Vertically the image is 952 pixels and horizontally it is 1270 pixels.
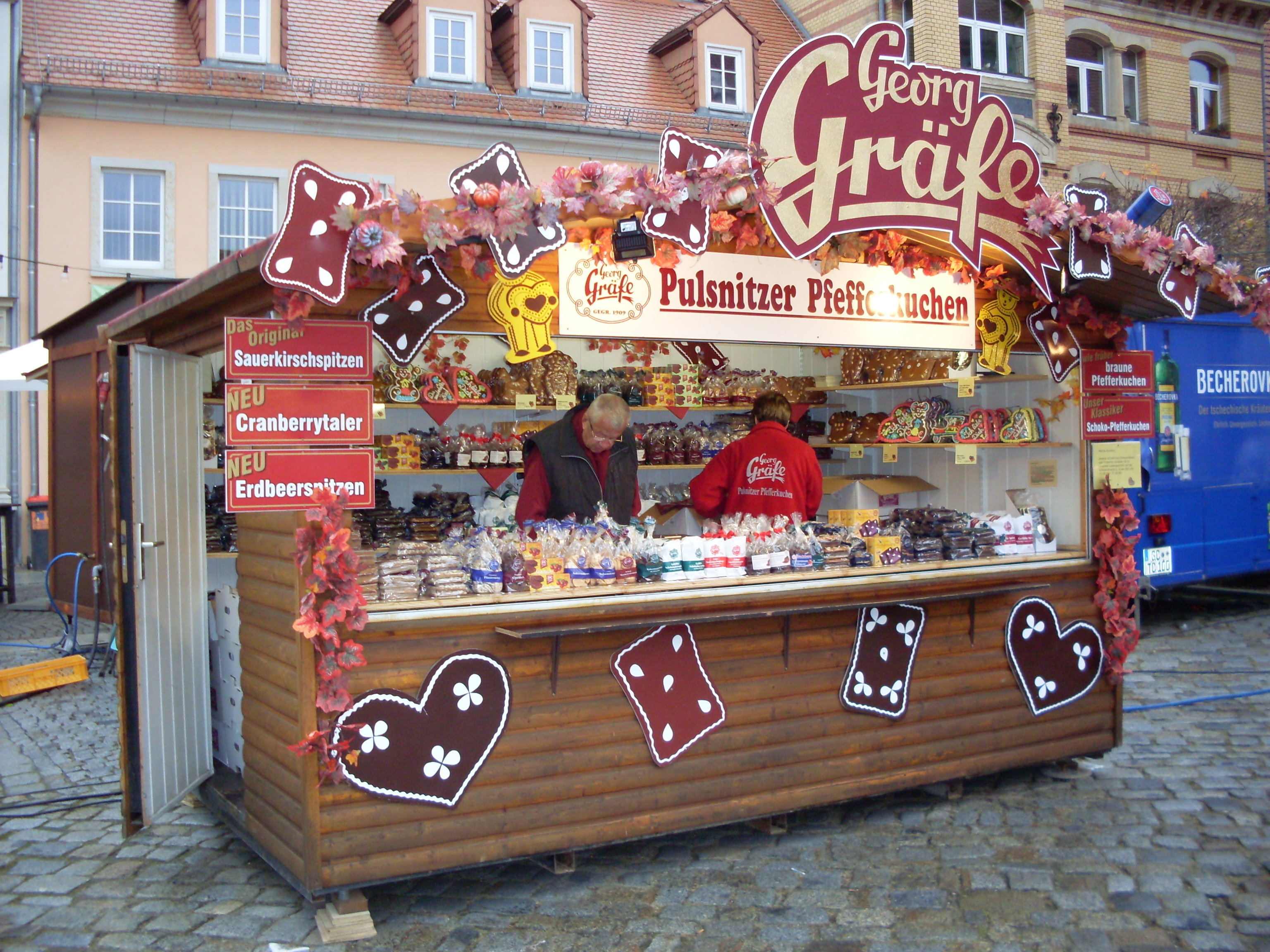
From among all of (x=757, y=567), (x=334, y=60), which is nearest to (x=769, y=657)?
(x=757, y=567)

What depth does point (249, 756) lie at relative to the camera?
15.8 feet

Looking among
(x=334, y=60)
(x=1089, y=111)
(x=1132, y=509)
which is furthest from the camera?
(x=1089, y=111)

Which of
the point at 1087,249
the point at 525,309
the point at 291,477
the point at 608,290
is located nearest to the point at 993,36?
the point at 1087,249

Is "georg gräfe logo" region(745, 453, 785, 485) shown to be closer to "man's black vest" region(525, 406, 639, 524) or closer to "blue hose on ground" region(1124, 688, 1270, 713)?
"man's black vest" region(525, 406, 639, 524)

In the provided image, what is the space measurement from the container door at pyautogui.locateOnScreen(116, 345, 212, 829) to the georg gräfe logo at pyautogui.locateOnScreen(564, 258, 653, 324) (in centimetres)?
199

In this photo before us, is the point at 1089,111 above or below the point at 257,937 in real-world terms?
above

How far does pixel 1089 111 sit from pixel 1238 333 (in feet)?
40.4

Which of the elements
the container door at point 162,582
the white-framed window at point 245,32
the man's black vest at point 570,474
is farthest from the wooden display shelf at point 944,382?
the white-framed window at point 245,32

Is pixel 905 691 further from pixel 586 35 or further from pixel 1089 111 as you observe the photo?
pixel 1089 111

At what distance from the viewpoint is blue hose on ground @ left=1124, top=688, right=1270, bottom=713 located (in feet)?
24.5

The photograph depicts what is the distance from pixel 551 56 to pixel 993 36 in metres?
8.05

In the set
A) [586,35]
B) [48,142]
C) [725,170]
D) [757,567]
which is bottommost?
[757,567]

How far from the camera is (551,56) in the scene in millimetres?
18578

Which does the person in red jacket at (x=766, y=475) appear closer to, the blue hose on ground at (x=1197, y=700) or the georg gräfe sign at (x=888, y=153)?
the georg gräfe sign at (x=888, y=153)
